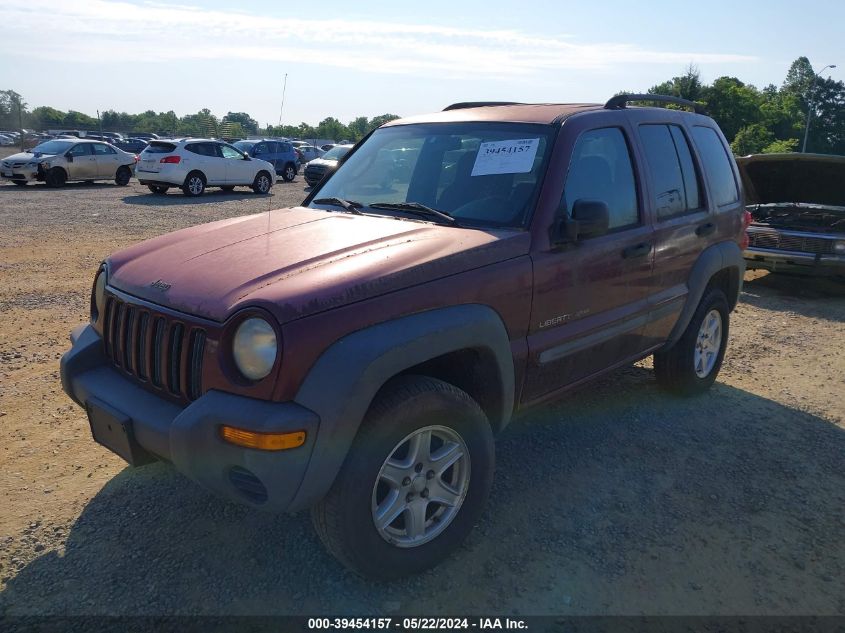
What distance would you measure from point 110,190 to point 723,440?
2004cm

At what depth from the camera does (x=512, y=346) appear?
3.19 metres

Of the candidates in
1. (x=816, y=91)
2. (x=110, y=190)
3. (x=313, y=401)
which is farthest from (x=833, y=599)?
(x=816, y=91)

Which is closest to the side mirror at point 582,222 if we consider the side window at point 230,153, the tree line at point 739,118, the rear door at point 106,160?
the side window at point 230,153

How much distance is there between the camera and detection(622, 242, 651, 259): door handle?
12.4ft

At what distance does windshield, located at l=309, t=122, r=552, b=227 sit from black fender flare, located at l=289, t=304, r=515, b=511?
2.84 feet

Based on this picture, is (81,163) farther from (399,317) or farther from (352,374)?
(352,374)

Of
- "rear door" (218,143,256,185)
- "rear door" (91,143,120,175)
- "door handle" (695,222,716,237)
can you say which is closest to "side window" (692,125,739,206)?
"door handle" (695,222,716,237)

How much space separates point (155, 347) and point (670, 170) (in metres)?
3.24

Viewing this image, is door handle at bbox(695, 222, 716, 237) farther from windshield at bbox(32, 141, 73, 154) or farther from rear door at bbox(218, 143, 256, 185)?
windshield at bbox(32, 141, 73, 154)

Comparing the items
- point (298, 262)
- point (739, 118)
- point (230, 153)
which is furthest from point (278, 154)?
point (739, 118)

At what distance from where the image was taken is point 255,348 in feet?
8.20

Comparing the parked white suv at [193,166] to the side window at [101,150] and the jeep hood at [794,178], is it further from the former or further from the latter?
the jeep hood at [794,178]

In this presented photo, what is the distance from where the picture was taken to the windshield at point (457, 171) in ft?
11.3

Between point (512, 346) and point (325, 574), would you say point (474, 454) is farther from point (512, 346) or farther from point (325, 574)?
point (325, 574)
